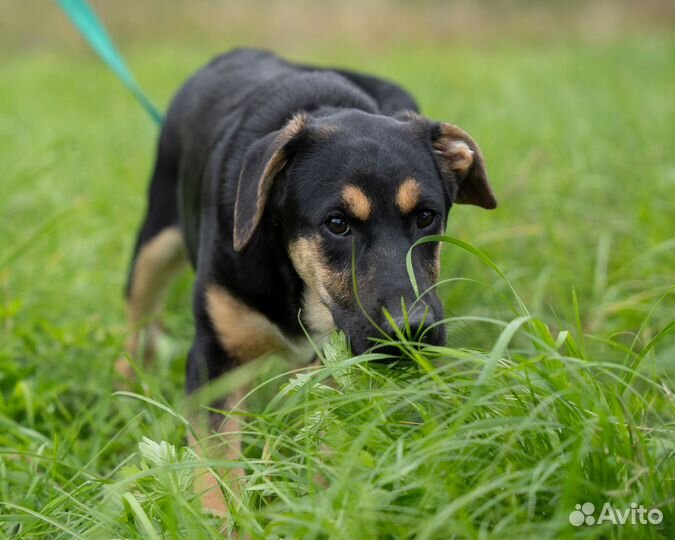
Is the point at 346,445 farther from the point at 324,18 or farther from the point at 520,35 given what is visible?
the point at 520,35

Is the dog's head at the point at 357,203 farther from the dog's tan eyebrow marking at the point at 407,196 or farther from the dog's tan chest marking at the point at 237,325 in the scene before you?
the dog's tan chest marking at the point at 237,325

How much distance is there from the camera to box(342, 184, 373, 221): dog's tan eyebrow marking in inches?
124

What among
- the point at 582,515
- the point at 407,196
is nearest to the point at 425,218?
the point at 407,196

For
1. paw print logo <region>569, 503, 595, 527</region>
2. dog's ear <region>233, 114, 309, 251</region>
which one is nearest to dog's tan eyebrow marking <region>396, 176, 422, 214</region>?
dog's ear <region>233, 114, 309, 251</region>

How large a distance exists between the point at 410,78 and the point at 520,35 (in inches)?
337

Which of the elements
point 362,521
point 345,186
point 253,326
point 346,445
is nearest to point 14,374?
point 253,326

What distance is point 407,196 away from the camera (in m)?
3.19

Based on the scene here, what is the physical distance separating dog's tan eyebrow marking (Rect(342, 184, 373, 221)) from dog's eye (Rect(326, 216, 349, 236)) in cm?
7

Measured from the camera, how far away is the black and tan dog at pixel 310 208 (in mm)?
3139

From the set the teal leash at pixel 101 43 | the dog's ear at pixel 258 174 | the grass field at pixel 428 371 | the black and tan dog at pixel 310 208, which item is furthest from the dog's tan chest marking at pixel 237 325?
the teal leash at pixel 101 43

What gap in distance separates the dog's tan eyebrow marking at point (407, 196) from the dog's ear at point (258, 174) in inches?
18.8

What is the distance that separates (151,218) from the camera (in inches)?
197

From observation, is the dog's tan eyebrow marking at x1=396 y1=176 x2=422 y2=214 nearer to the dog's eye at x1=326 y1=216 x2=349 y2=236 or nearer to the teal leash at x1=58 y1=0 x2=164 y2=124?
the dog's eye at x1=326 y1=216 x2=349 y2=236

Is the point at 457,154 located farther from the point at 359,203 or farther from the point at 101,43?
the point at 101,43
